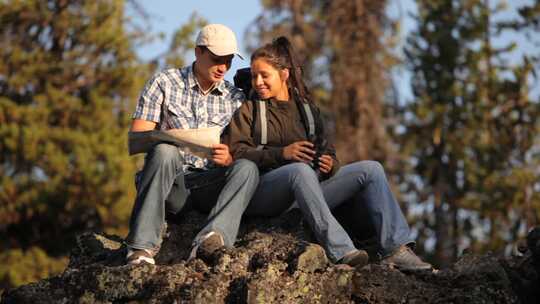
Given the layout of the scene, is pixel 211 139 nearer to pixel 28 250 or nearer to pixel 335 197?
pixel 335 197

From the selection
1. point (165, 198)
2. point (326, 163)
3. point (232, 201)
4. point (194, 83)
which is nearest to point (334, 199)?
point (326, 163)

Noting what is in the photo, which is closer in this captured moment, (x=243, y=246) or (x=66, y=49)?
(x=243, y=246)

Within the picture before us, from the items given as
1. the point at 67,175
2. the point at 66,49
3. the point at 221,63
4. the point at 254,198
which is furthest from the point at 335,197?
the point at 66,49

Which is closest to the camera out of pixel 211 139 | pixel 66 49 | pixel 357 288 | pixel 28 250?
pixel 357 288

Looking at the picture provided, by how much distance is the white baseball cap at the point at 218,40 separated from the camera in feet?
19.8

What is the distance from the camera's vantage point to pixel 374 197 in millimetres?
5777

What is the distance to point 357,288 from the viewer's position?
5.34 meters

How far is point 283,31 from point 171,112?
54.8 feet

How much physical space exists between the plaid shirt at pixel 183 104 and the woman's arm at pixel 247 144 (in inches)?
4.6

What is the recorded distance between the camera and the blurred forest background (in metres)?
19.9

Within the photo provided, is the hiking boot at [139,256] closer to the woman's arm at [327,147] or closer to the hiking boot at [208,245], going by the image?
the hiking boot at [208,245]

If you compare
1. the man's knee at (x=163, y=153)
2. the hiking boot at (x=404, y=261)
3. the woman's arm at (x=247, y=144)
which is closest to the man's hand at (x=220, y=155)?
the woman's arm at (x=247, y=144)

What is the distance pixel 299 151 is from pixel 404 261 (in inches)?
31.5

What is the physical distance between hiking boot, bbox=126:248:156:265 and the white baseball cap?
117 centimetres
